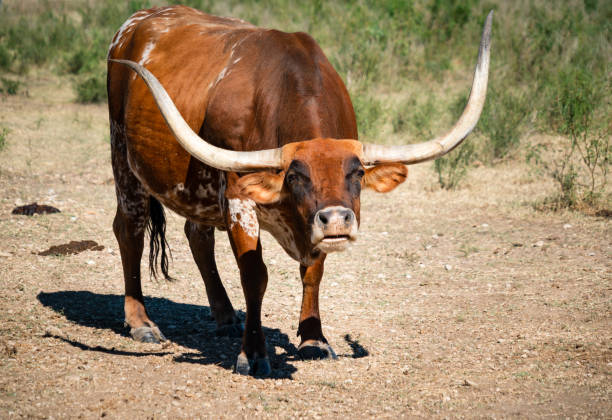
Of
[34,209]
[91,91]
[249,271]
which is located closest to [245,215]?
[249,271]

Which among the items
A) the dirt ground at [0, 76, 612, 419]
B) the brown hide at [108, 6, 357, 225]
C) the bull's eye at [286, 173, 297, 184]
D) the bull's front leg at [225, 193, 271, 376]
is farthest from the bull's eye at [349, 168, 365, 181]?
the dirt ground at [0, 76, 612, 419]

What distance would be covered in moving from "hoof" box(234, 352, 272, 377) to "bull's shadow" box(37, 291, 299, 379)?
0.23 ft

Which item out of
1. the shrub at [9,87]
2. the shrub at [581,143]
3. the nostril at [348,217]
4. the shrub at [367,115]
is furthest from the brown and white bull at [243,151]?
the shrub at [9,87]

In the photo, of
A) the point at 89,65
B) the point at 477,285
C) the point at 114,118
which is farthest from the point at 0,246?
the point at 89,65

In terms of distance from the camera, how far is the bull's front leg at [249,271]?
4.19 metres

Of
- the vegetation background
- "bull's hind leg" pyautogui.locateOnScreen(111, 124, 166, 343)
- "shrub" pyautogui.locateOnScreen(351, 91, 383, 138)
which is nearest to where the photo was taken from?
"bull's hind leg" pyautogui.locateOnScreen(111, 124, 166, 343)

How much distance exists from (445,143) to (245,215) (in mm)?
1239

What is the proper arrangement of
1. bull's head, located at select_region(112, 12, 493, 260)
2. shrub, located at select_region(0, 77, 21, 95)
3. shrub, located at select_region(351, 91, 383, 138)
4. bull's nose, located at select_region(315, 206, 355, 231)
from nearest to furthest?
bull's nose, located at select_region(315, 206, 355, 231) < bull's head, located at select_region(112, 12, 493, 260) < shrub, located at select_region(351, 91, 383, 138) < shrub, located at select_region(0, 77, 21, 95)

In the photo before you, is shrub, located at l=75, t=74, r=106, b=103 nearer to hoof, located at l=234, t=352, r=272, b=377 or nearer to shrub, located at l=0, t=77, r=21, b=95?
shrub, located at l=0, t=77, r=21, b=95

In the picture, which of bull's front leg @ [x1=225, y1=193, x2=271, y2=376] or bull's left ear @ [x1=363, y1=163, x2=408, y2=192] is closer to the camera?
bull's left ear @ [x1=363, y1=163, x2=408, y2=192]

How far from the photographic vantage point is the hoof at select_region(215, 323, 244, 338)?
5.26 metres

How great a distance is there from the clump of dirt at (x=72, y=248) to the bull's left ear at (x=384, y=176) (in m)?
3.86

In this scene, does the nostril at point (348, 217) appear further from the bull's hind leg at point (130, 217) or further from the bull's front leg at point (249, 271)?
the bull's hind leg at point (130, 217)

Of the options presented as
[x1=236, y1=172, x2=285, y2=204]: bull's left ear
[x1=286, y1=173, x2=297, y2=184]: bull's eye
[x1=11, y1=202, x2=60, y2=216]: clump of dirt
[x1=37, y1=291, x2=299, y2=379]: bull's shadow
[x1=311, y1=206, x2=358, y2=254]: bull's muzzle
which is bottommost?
[x1=37, y1=291, x2=299, y2=379]: bull's shadow
